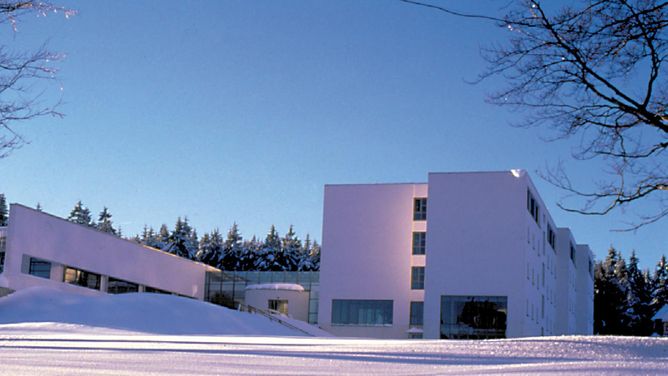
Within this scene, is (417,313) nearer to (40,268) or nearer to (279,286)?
(279,286)

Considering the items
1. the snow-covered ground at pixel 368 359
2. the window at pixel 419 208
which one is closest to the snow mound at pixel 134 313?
the window at pixel 419 208

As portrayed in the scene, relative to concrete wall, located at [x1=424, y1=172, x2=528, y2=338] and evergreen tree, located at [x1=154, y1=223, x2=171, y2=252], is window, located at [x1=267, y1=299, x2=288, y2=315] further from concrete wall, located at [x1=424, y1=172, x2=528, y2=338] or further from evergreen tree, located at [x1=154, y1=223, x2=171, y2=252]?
evergreen tree, located at [x1=154, y1=223, x2=171, y2=252]

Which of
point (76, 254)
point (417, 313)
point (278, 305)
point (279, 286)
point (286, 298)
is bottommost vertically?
point (417, 313)

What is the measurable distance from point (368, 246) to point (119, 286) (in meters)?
15.6

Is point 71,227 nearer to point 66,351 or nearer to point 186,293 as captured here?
point 186,293

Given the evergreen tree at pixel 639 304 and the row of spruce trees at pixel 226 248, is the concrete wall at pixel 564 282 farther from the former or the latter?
the row of spruce trees at pixel 226 248

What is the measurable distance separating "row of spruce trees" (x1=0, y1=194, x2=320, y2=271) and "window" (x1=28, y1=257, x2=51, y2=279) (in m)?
61.0

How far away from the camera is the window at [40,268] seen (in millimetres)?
41719

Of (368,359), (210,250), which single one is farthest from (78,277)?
(210,250)

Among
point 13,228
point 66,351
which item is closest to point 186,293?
point 13,228

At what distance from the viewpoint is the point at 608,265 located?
332 ft

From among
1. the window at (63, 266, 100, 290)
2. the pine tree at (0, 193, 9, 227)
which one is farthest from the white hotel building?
the pine tree at (0, 193, 9, 227)

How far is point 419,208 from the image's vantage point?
5531 cm

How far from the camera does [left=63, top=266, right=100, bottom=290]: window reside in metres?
44.2
